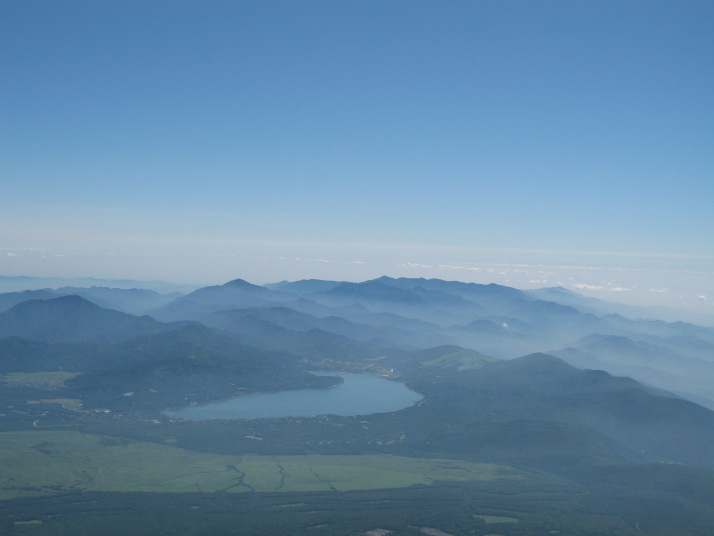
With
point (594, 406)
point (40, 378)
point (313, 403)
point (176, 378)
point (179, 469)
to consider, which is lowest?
point (313, 403)

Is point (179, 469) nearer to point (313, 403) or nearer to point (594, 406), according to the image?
point (313, 403)

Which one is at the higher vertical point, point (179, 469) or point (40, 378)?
point (179, 469)

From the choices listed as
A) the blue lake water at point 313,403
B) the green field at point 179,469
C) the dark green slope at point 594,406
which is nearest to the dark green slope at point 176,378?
the blue lake water at point 313,403

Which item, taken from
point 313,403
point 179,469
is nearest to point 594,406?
point 313,403

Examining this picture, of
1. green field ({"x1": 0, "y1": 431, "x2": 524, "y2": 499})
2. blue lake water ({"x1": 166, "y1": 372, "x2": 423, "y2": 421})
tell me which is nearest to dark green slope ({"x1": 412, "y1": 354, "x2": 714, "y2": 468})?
blue lake water ({"x1": 166, "y1": 372, "x2": 423, "y2": 421})

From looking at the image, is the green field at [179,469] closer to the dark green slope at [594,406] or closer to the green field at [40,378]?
the dark green slope at [594,406]

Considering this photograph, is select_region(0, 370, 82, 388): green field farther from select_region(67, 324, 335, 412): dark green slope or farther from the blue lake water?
the blue lake water
